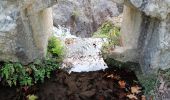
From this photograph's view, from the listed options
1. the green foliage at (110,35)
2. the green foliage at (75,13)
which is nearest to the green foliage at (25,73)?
the green foliage at (110,35)

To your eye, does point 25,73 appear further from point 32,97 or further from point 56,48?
point 56,48

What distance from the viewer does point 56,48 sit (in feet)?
28.2

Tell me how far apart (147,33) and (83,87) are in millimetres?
2095

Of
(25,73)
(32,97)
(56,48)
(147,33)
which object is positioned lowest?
(32,97)

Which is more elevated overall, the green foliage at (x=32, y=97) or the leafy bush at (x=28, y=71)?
the leafy bush at (x=28, y=71)

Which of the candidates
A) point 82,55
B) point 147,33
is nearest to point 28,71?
point 82,55

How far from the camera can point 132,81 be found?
8.19 metres

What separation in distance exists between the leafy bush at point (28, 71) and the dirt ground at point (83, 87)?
0.18 meters

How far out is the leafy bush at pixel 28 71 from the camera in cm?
766

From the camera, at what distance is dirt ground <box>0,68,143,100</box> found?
7715mm

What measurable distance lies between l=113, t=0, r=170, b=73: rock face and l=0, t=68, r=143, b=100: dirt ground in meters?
0.56

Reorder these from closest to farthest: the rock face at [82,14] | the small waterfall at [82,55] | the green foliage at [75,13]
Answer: the small waterfall at [82,55], the rock face at [82,14], the green foliage at [75,13]

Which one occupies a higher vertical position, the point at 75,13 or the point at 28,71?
the point at 75,13

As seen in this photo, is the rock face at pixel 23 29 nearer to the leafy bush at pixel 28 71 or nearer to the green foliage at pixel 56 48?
the leafy bush at pixel 28 71
